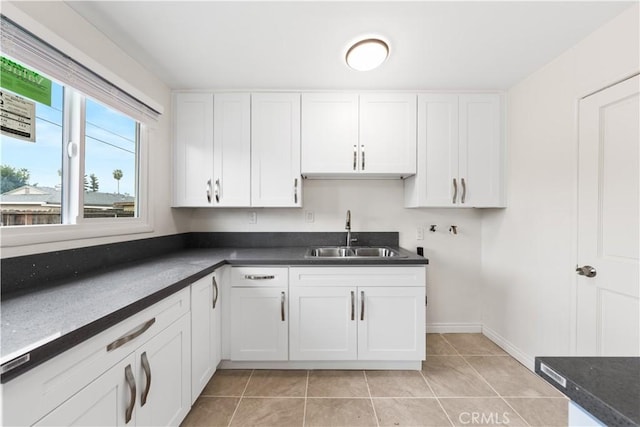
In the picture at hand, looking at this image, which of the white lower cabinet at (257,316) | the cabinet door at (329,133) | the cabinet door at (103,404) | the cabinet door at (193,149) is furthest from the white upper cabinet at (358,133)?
the cabinet door at (103,404)

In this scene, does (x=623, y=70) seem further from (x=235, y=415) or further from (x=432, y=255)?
(x=235, y=415)

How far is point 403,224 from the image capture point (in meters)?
2.54

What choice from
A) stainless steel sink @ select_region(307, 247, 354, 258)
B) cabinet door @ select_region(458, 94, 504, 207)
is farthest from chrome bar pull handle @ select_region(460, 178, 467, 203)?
stainless steel sink @ select_region(307, 247, 354, 258)

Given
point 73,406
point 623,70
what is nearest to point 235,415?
point 73,406

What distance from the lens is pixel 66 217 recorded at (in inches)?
55.3

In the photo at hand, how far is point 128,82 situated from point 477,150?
8.93 ft

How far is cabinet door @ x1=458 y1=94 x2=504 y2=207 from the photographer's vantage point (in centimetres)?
221

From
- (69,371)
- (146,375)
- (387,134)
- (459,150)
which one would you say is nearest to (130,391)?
(146,375)

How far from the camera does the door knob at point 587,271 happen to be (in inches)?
59.9

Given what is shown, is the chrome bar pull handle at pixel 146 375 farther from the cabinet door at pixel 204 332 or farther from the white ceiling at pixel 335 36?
the white ceiling at pixel 335 36

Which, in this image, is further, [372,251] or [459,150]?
[372,251]

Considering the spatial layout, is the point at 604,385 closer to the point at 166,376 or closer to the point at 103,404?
the point at 103,404

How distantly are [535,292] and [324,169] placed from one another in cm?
189

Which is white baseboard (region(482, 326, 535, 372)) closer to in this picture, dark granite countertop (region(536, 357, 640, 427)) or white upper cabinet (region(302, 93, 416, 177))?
white upper cabinet (region(302, 93, 416, 177))
